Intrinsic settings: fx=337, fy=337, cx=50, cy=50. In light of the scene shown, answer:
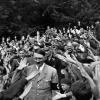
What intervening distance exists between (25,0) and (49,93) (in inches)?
968

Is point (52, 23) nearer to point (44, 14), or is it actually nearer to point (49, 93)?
point (44, 14)

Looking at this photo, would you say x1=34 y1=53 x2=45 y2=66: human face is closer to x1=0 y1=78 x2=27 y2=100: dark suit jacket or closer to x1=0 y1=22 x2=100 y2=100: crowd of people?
x1=0 y1=22 x2=100 y2=100: crowd of people

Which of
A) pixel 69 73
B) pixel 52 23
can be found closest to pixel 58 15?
pixel 52 23

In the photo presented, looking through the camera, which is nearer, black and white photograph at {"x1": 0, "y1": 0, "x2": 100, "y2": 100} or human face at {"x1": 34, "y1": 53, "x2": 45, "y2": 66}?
black and white photograph at {"x1": 0, "y1": 0, "x2": 100, "y2": 100}

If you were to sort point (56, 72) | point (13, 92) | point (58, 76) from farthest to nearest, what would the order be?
point (56, 72) < point (58, 76) < point (13, 92)

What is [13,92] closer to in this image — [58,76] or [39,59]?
[58,76]

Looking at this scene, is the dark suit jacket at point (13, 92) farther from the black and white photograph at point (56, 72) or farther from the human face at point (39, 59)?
the human face at point (39, 59)

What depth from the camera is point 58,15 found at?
3022 cm

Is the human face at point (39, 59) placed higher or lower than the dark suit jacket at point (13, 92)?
higher

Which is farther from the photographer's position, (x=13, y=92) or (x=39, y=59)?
(x=39, y=59)

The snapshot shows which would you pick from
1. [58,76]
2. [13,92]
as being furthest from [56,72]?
[13,92]

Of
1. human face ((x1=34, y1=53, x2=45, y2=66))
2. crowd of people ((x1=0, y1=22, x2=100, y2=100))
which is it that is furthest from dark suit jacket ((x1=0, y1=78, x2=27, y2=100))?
human face ((x1=34, y1=53, x2=45, y2=66))

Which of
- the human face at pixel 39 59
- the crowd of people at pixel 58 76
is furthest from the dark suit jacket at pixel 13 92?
the human face at pixel 39 59

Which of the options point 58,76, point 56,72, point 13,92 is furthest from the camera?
point 56,72
